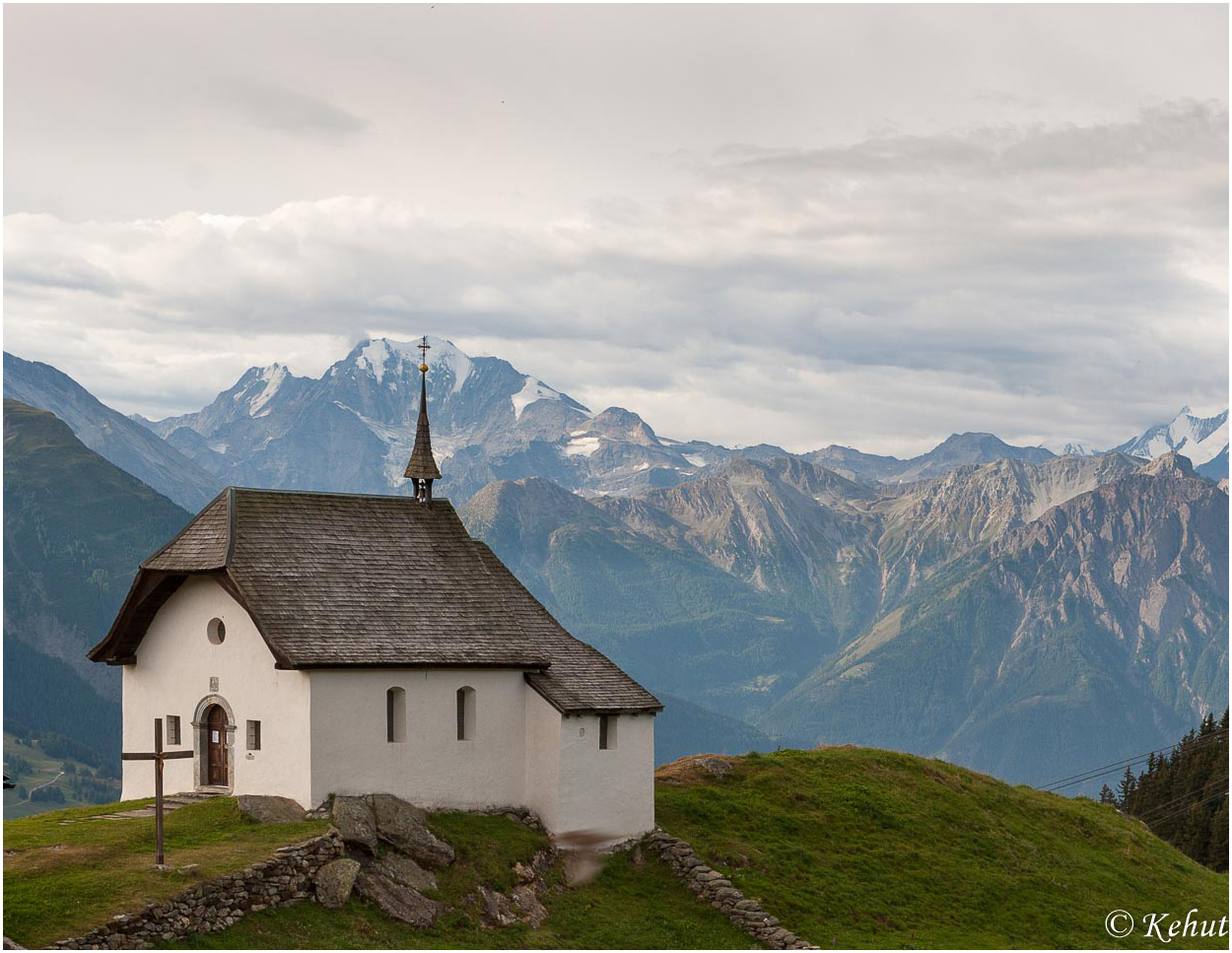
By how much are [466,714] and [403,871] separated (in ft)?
27.0

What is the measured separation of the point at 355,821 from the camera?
53.9 meters

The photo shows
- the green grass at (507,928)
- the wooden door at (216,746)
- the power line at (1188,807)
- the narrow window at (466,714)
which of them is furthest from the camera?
the power line at (1188,807)

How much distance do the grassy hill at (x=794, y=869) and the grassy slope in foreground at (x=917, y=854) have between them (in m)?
0.10

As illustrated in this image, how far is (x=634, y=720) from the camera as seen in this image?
2432 inches

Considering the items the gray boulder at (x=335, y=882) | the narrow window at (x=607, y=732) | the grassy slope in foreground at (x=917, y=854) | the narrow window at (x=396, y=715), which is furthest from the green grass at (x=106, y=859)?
the grassy slope in foreground at (x=917, y=854)

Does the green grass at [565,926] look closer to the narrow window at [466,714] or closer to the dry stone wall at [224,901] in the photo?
the dry stone wall at [224,901]

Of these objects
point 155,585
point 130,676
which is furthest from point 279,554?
point 130,676

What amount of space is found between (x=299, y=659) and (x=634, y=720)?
13.5 meters

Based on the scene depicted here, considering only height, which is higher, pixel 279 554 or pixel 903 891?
pixel 279 554

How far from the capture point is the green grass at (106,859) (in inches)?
1714

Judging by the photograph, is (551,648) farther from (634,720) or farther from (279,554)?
(279,554)

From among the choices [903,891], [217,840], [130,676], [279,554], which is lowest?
[903,891]

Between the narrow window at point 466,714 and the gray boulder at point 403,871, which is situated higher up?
the narrow window at point 466,714

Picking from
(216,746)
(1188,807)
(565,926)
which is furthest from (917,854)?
(1188,807)
